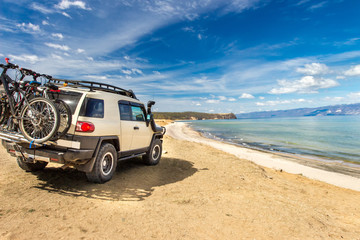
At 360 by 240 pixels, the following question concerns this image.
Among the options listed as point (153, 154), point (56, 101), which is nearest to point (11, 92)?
point (56, 101)

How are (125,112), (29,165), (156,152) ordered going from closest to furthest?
1. (29,165)
2. (125,112)
3. (156,152)

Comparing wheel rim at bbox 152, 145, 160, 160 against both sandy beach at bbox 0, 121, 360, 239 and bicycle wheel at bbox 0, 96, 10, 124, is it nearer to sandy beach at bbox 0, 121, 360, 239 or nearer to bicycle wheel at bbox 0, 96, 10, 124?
sandy beach at bbox 0, 121, 360, 239

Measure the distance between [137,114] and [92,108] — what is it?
2.10 meters

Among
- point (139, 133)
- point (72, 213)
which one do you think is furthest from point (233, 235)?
point (139, 133)

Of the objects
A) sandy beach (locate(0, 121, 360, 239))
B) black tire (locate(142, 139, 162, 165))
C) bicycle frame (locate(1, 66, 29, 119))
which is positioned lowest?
sandy beach (locate(0, 121, 360, 239))

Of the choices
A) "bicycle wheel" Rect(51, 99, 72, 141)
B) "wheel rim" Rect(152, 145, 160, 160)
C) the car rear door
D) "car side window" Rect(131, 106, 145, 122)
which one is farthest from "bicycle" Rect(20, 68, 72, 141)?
"wheel rim" Rect(152, 145, 160, 160)

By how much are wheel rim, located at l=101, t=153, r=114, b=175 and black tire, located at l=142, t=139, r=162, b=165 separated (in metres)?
2.15

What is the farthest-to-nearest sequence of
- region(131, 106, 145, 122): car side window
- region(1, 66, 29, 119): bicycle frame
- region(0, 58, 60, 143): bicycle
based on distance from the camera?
1. region(131, 106, 145, 122): car side window
2. region(1, 66, 29, 119): bicycle frame
3. region(0, 58, 60, 143): bicycle

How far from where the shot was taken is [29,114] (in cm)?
438

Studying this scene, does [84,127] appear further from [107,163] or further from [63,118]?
[107,163]

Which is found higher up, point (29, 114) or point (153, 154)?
point (29, 114)

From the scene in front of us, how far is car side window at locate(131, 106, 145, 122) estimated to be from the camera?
6522mm

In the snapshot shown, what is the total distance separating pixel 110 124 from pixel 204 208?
10.2 ft

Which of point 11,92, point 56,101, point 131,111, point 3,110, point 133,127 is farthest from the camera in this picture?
point 131,111
